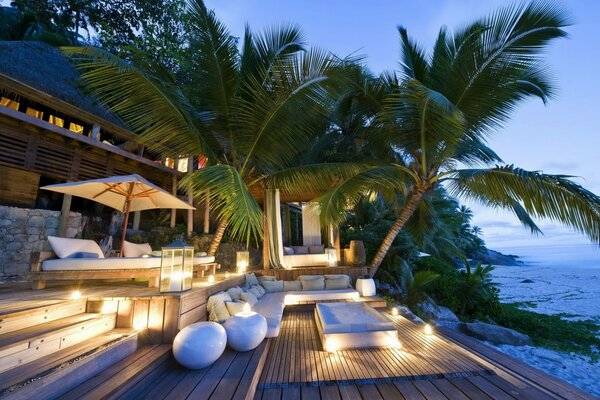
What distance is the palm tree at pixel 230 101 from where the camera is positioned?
11.5 feet

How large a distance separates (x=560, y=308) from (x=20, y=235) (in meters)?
20.3

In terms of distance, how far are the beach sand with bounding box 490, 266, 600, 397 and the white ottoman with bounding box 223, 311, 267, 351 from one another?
633 centimetres

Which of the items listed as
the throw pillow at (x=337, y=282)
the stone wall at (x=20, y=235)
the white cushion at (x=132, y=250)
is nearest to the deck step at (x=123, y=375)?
the white cushion at (x=132, y=250)

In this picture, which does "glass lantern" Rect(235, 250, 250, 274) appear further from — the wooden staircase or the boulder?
the boulder

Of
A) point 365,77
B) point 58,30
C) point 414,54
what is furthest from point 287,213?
point 58,30

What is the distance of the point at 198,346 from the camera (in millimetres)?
2033

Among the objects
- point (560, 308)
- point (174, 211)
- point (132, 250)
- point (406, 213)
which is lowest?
point (560, 308)

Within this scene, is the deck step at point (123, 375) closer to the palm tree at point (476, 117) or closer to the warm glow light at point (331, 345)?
the warm glow light at point (331, 345)

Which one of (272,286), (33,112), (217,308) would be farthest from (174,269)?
(33,112)

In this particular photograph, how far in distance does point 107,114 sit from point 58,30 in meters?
5.49

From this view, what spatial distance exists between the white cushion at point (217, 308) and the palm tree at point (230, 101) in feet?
2.80

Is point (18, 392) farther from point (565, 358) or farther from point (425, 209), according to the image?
point (565, 358)

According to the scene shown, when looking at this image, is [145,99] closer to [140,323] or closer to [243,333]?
[140,323]

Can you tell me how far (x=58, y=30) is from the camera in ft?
33.9
